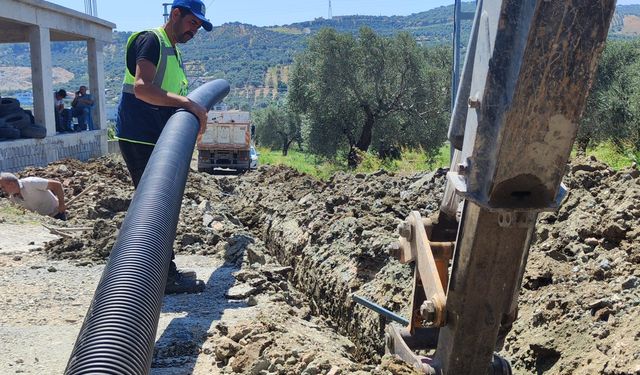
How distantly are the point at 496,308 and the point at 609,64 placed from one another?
1126 inches

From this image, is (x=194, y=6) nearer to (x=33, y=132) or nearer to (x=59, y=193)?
(x=59, y=193)

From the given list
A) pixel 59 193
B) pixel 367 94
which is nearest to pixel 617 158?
pixel 59 193

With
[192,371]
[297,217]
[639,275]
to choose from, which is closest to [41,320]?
[192,371]

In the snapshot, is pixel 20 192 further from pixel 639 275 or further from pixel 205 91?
pixel 639 275

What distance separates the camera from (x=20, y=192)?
399 inches

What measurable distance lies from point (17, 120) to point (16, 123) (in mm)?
171

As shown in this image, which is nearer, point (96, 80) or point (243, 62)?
point (96, 80)

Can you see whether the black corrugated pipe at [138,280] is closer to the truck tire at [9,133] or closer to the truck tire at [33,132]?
the truck tire at [9,133]

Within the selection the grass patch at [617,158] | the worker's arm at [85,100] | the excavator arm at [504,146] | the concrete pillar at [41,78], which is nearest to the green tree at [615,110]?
the grass patch at [617,158]

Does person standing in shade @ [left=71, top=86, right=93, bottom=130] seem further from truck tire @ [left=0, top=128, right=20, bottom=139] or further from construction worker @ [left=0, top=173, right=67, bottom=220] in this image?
construction worker @ [left=0, top=173, right=67, bottom=220]

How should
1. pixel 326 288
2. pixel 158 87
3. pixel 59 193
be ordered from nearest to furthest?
pixel 158 87, pixel 326 288, pixel 59 193

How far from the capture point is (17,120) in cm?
1750

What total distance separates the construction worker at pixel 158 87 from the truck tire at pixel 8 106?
42.9ft

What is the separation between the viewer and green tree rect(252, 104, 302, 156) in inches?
2393
